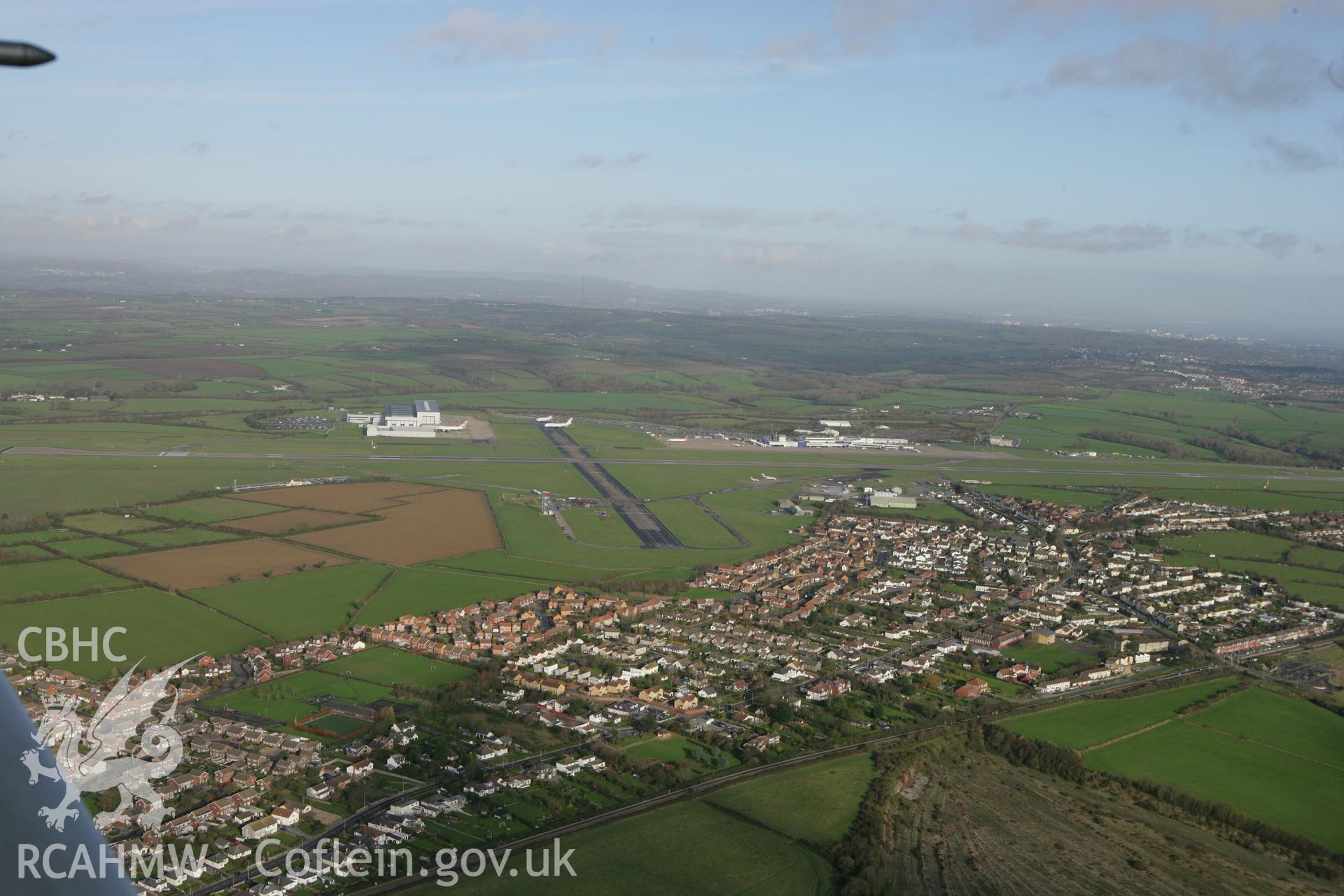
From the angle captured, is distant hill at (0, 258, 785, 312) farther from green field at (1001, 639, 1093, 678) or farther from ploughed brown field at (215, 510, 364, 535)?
green field at (1001, 639, 1093, 678)

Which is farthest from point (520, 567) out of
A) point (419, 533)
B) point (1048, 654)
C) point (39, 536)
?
point (1048, 654)

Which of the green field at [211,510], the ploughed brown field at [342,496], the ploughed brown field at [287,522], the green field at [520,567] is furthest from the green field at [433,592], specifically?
the green field at [211,510]

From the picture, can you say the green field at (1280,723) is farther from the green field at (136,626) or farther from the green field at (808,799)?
the green field at (136,626)

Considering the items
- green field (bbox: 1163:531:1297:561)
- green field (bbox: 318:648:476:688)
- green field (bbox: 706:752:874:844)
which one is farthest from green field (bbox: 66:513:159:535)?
green field (bbox: 1163:531:1297:561)

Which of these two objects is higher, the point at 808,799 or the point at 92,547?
the point at 92,547

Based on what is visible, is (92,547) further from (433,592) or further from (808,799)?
(808,799)

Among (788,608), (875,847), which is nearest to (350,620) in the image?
(788,608)
